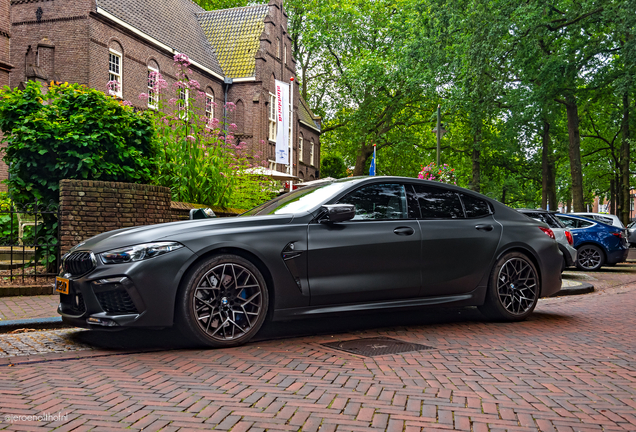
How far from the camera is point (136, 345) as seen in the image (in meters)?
5.04

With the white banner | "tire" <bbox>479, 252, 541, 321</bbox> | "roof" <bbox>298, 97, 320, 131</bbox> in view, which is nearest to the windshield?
"tire" <bbox>479, 252, 541, 321</bbox>

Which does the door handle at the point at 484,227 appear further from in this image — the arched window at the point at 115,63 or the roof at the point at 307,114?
the roof at the point at 307,114

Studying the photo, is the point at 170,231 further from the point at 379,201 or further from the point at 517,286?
the point at 517,286

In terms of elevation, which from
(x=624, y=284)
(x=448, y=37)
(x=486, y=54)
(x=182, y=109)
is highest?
(x=448, y=37)

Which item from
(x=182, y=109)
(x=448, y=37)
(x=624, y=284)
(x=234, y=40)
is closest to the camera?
(x=182, y=109)

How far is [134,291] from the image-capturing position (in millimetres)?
4555

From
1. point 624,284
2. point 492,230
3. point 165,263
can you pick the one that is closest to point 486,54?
point 624,284

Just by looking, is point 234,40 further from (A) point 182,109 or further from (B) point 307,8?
(A) point 182,109

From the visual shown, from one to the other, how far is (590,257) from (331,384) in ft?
46.5

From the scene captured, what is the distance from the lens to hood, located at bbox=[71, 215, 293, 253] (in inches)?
188

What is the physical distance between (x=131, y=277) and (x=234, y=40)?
35592 millimetres

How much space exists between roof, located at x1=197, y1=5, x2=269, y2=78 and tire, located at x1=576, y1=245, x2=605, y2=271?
2525 centimetres

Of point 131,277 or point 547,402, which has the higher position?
point 131,277

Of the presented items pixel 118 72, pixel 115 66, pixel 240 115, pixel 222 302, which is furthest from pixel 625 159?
pixel 222 302
